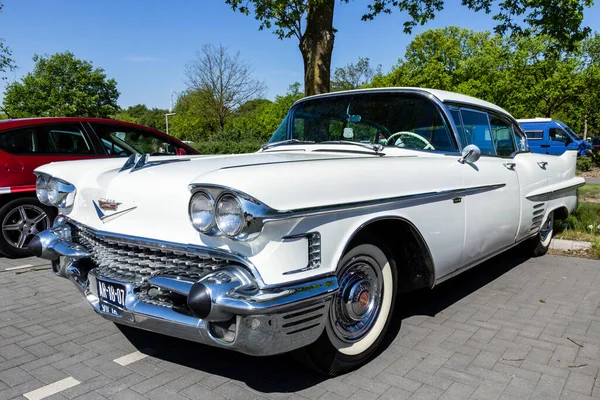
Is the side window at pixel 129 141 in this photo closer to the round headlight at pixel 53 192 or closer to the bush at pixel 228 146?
the round headlight at pixel 53 192

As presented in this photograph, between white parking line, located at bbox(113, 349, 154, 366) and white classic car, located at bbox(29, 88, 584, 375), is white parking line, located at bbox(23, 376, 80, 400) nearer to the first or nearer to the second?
white parking line, located at bbox(113, 349, 154, 366)

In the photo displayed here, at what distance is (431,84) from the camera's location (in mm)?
34406

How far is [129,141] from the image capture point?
6527 mm

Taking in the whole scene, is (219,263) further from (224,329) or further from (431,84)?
(431,84)

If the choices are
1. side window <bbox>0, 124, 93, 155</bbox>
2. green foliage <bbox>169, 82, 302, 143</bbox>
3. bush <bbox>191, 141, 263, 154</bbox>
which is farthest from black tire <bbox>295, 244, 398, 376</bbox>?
green foliage <bbox>169, 82, 302, 143</bbox>

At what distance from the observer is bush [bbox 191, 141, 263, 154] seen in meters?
24.9

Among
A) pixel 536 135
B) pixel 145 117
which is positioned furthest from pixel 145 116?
pixel 536 135

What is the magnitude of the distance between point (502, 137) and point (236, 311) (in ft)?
11.7

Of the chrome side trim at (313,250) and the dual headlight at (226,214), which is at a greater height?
the dual headlight at (226,214)

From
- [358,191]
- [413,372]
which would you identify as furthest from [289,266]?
[413,372]

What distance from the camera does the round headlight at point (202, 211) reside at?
2.21 meters

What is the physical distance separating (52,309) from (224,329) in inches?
95.8

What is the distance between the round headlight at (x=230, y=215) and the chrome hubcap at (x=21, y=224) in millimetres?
4484

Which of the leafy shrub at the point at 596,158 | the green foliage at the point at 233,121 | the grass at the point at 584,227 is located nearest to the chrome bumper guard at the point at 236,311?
the grass at the point at 584,227
